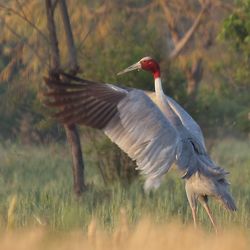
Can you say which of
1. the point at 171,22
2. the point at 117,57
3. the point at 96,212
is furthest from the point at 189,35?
the point at 96,212

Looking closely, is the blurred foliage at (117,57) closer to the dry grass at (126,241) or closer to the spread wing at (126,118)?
the spread wing at (126,118)

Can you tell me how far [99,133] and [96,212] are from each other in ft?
13.8

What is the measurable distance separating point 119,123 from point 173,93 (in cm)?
578

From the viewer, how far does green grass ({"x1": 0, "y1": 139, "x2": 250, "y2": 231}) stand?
8242 mm

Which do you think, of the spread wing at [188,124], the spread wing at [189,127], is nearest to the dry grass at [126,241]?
the spread wing at [189,127]

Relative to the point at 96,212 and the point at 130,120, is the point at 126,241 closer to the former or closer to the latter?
the point at 130,120

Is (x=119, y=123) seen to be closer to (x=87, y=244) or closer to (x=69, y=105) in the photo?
(x=69, y=105)

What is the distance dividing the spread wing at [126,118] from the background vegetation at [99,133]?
0.55 meters

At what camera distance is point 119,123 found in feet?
27.1

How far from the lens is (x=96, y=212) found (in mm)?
8742

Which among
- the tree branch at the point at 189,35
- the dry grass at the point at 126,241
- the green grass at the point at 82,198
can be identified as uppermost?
the tree branch at the point at 189,35

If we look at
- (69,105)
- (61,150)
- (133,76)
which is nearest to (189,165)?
(69,105)

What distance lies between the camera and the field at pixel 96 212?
5.79 metres

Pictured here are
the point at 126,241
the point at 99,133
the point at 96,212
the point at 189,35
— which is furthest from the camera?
the point at 189,35
